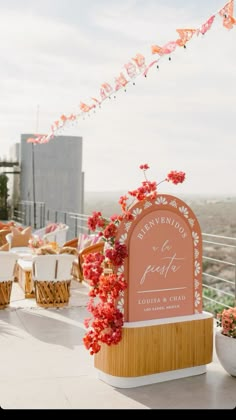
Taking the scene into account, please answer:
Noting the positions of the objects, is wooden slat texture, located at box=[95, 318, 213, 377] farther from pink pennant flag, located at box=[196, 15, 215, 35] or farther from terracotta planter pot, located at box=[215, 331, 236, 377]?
pink pennant flag, located at box=[196, 15, 215, 35]

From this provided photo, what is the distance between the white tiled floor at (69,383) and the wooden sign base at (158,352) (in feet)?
0.25

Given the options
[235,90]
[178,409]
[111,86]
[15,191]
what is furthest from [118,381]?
[235,90]

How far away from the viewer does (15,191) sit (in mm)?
19719

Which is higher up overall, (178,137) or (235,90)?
(235,90)

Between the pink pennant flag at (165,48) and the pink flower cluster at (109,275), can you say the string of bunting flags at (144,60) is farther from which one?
the pink flower cluster at (109,275)

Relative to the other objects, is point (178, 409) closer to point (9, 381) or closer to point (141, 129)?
point (9, 381)

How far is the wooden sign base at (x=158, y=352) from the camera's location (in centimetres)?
389

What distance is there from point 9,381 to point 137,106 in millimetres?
28310

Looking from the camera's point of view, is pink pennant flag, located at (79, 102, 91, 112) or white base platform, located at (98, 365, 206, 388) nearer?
white base platform, located at (98, 365, 206, 388)

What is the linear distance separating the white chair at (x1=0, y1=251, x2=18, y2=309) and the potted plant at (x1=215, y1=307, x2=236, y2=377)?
3118 mm

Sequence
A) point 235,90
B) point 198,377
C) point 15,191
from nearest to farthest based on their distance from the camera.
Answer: point 198,377 < point 15,191 < point 235,90

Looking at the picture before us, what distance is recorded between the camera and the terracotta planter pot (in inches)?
160

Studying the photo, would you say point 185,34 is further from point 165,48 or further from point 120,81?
point 120,81

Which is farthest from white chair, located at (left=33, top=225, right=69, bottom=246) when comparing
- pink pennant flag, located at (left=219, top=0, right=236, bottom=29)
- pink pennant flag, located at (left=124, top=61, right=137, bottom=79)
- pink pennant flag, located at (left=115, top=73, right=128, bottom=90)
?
pink pennant flag, located at (left=219, top=0, right=236, bottom=29)
